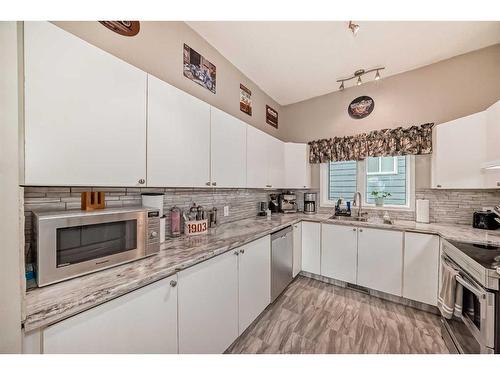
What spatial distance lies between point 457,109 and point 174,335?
11.7 ft

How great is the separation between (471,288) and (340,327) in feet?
3.37

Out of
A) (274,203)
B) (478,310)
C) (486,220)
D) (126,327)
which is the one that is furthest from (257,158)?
(486,220)

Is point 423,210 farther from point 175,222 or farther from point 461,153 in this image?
point 175,222

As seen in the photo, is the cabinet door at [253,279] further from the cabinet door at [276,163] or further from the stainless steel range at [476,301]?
the stainless steel range at [476,301]

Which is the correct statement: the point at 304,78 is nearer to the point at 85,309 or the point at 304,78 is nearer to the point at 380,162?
the point at 380,162

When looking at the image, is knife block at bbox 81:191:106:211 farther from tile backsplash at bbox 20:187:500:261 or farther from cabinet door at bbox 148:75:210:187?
cabinet door at bbox 148:75:210:187

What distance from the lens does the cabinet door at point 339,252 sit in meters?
2.28

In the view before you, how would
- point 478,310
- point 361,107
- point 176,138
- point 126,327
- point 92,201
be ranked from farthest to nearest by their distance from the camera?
point 361,107, point 176,138, point 478,310, point 92,201, point 126,327

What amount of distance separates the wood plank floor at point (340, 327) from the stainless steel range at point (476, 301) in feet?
0.81

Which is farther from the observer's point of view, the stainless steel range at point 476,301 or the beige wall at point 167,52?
A: the beige wall at point 167,52

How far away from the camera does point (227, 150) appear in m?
1.76

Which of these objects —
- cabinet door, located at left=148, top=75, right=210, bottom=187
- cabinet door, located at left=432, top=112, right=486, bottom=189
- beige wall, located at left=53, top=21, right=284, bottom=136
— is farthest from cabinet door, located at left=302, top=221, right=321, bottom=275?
beige wall, located at left=53, top=21, right=284, bottom=136

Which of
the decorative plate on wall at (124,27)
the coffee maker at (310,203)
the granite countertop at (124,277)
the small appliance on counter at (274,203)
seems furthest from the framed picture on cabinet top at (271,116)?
the granite countertop at (124,277)
